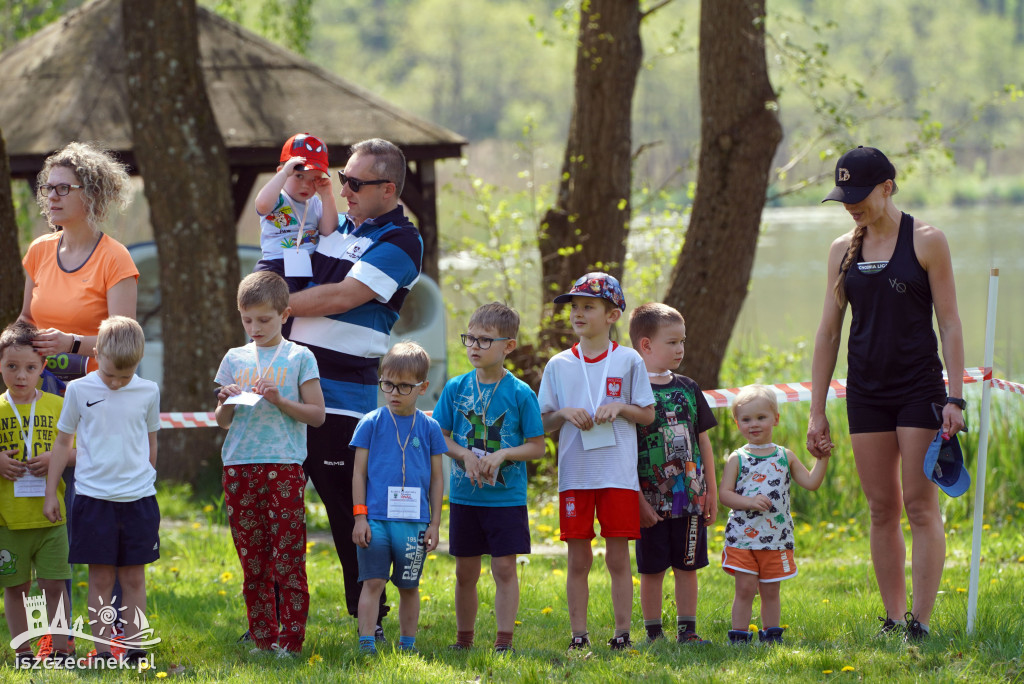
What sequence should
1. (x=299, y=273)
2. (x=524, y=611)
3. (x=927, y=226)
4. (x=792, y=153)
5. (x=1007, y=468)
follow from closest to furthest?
(x=927, y=226), (x=299, y=273), (x=524, y=611), (x=1007, y=468), (x=792, y=153)

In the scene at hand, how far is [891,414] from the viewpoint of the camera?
14.0 ft

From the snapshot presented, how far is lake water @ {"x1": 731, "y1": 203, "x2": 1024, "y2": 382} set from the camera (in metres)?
15.0

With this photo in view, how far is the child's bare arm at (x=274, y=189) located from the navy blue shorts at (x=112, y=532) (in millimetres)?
1259

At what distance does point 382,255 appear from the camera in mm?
4402

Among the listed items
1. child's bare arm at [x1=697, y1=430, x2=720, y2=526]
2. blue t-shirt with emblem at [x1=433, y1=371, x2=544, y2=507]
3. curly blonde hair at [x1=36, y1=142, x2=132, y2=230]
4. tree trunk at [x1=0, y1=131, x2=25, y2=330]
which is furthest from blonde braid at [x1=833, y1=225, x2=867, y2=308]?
tree trunk at [x1=0, y1=131, x2=25, y2=330]

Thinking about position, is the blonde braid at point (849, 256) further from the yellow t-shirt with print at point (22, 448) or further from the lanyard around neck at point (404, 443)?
the yellow t-shirt with print at point (22, 448)

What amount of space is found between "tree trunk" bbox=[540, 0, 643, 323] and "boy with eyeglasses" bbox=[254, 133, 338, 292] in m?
4.97

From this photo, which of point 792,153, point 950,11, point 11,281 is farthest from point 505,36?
point 11,281

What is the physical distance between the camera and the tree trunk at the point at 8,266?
554cm

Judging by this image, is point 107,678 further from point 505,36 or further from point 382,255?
point 505,36

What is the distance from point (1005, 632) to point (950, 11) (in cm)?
10857

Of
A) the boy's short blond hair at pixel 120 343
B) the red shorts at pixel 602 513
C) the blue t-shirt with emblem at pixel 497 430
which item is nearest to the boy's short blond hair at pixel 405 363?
the blue t-shirt with emblem at pixel 497 430

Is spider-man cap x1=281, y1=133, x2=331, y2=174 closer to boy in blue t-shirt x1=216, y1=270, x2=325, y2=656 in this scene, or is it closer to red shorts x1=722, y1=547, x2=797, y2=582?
boy in blue t-shirt x1=216, y1=270, x2=325, y2=656

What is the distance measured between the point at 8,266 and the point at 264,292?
216 centimetres
